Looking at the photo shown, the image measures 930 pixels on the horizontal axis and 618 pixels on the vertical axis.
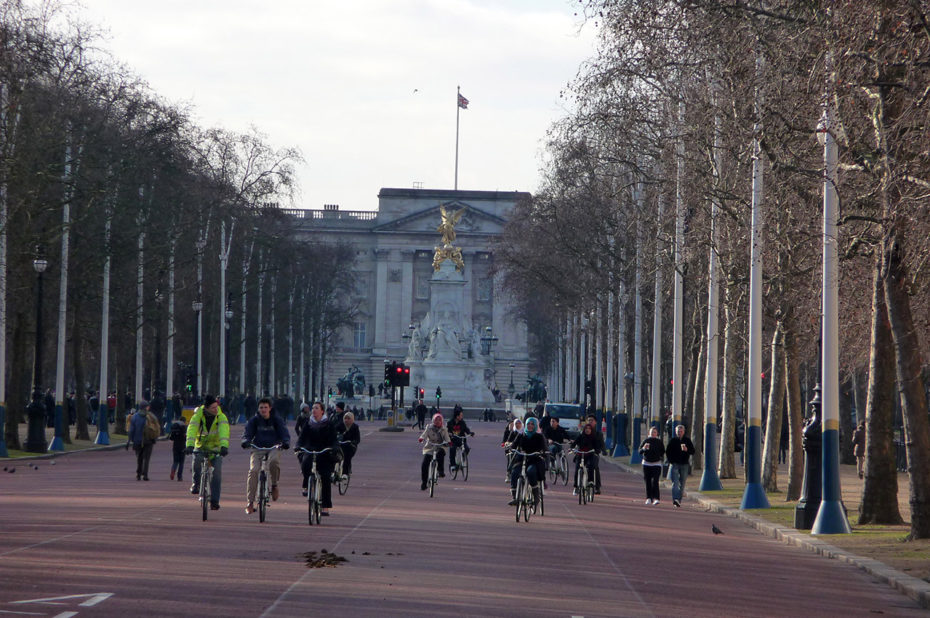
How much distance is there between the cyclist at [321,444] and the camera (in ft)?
74.0

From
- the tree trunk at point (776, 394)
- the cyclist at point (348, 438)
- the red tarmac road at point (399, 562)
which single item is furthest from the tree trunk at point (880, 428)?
the cyclist at point (348, 438)

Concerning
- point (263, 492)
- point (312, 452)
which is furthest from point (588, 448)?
point (263, 492)

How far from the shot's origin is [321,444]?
2283 centimetres

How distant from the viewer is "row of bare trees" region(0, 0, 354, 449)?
41625 millimetres

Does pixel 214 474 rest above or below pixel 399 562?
above

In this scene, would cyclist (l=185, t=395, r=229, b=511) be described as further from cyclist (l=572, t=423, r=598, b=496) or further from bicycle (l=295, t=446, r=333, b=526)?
cyclist (l=572, t=423, r=598, b=496)

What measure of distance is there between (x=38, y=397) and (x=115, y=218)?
11.0m

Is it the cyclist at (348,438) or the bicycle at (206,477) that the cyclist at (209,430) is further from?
the cyclist at (348,438)

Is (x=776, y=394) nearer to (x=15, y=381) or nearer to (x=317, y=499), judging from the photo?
(x=317, y=499)

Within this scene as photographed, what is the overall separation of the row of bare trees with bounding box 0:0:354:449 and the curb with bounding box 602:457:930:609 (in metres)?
20.1

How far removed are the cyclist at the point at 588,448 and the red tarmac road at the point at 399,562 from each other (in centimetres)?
110

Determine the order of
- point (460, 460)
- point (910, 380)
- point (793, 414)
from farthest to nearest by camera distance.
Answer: point (460, 460)
point (793, 414)
point (910, 380)

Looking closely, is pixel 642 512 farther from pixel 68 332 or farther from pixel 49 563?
pixel 68 332

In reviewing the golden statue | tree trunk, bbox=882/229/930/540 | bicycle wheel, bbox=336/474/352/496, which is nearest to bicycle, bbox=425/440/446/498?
bicycle wheel, bbox=336/474/352/496
